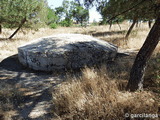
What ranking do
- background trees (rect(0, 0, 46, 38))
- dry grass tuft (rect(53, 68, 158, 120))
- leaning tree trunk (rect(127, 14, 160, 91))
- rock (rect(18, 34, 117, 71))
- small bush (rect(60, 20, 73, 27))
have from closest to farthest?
dry grass tuft (rect(53, 68, 158, 120)), leaning tree trunk (rect(127, 14, 160, 91)), rock (rect(18, 34, 117, 71)), background trees (rect(0, 0, 46, 38)), small bush (rect(60, 20, 73, 27))

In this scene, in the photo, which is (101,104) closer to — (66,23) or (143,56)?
(143,56)

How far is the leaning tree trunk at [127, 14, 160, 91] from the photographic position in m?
2.32

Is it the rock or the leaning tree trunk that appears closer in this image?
the leaning tree trunk

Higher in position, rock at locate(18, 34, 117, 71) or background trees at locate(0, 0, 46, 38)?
background trees at locate(0, 0, 46, 38)

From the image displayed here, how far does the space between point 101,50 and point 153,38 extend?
2.90 metres

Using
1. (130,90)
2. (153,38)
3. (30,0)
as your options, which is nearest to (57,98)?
(130,90)

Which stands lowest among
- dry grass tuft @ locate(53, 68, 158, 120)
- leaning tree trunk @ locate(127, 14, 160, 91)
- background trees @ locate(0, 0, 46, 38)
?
dry grass tuft @ locate(53, 68, 158, 120)

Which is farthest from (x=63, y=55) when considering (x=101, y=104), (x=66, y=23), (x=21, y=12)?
(x=66, y=23)

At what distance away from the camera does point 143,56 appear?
248cm

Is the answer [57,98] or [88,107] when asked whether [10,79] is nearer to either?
[57,98]

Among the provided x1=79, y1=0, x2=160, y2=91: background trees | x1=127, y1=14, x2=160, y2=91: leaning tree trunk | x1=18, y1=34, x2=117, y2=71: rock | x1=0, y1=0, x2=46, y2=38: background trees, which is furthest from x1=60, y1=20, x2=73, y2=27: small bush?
x1=127, y1=14, x2=160, y2=91: leaning tree trunk

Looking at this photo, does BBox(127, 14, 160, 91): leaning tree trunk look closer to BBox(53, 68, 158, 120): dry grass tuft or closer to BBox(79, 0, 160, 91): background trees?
BBox(79, 0, 160, 91): background trees

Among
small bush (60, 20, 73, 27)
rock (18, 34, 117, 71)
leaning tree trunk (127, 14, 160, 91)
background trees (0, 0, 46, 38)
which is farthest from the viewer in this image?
small bush (60, 20, 73, 27)

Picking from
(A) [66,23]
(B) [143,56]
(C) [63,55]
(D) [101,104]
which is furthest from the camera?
(A) [66,23]
